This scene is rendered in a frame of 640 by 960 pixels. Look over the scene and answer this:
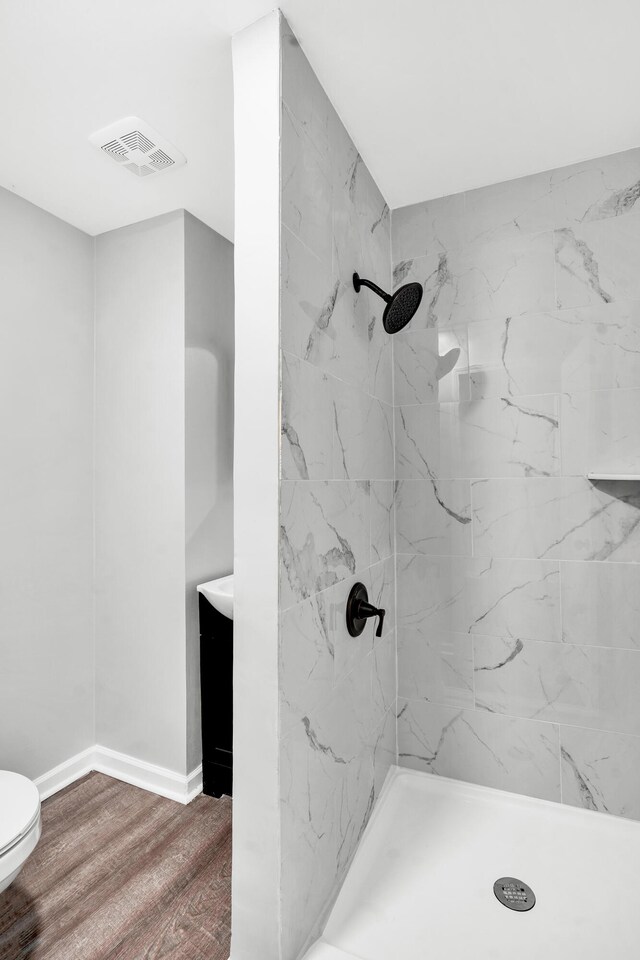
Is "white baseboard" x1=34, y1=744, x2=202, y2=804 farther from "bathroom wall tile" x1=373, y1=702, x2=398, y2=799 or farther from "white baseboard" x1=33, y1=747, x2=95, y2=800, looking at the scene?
"bathroom wall tile" x1=373, y1=702, x2=398, y2=799

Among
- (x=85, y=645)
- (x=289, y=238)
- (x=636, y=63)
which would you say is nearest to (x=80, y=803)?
(x=85, y=645)

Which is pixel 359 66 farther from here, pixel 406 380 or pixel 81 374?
pixel 81 374

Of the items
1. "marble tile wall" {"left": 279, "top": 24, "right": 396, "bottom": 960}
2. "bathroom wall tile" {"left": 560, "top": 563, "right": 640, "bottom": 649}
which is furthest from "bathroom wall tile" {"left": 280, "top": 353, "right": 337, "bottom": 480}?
"bathroom wall tile" {"left": 560, "top": 563, "right": 640, "bottom": 649}

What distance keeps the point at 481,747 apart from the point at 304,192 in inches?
77.0

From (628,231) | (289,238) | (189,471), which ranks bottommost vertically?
(189,471)

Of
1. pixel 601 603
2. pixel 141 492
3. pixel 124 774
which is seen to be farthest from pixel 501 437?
pixel 124 774

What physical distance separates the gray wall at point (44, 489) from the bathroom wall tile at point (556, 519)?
172 cm

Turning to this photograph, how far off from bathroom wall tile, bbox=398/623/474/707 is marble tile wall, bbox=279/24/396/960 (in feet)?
0.58

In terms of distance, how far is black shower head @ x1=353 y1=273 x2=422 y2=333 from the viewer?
5.16ft

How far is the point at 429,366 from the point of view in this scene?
202 cm

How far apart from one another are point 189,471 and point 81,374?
27.8 inches

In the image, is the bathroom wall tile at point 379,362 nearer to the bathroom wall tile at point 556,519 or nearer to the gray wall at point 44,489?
the bathroom wall tile at point 556,519

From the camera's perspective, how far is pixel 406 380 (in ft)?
6.76

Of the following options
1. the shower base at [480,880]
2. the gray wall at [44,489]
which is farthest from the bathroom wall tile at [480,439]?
the gray wall at [44,489]
